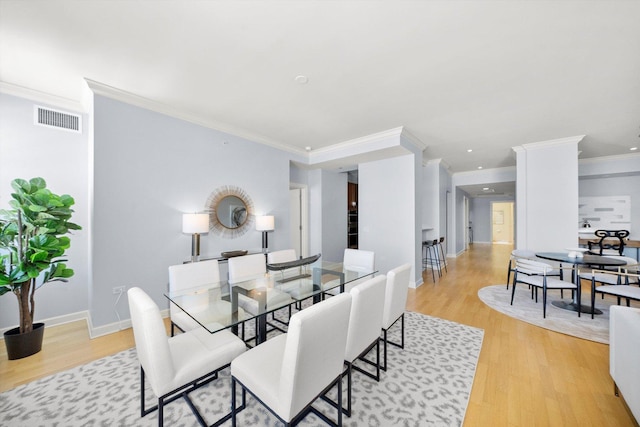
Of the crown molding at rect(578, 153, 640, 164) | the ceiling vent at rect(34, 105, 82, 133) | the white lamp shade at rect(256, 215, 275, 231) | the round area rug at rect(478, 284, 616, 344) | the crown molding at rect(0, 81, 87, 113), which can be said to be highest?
the crown molding at rect(0, 81, 87, 113)

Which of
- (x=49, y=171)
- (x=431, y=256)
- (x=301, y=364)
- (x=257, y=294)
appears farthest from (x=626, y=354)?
(x=49, y=171)

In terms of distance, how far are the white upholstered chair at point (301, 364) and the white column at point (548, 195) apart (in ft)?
16.8

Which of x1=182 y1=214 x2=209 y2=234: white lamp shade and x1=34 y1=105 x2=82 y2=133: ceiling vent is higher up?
x1=34 y1=105 x2=82 y2=133: ceiling vent

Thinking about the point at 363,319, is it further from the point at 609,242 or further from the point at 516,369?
the point at 609,242

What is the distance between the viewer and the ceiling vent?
282cm

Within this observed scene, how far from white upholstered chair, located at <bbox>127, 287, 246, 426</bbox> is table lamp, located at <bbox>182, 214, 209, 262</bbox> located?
1645 mm

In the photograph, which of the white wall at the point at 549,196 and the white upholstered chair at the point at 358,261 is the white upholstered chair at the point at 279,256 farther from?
the white wall at the point at 549,196

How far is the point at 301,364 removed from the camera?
3.75 ft

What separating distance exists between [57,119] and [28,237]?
1514 mm

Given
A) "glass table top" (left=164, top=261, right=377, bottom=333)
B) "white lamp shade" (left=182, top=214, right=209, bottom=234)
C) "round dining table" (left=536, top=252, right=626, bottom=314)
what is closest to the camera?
"glass table top" (left=164, top=261, right=377, bottom=333)

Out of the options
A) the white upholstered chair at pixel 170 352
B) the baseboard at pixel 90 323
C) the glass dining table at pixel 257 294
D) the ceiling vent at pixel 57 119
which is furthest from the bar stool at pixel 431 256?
the ceiling vent at pixel 57 119

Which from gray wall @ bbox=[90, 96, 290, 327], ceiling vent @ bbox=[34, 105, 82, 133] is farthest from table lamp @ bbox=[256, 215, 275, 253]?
ceiling vent @ bbox=[34, 105, 82, 133]

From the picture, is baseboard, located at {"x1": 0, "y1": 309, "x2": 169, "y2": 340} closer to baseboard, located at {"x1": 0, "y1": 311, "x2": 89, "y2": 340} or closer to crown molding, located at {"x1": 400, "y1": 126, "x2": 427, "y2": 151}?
baseboard, located at {"x1": 0, "y1": 311, "x2": 89, "y2": 340}

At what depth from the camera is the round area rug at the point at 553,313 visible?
9.14 ft
